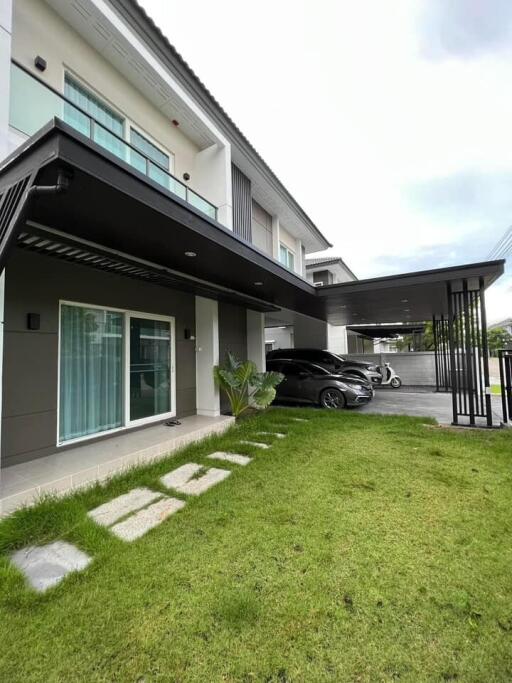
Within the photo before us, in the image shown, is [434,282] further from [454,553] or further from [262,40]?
[262,40]

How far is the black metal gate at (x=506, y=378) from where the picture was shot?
6.21 metres

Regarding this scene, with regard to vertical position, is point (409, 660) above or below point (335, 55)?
below

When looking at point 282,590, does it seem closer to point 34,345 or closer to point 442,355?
point 34,345

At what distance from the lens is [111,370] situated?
16.7 ft

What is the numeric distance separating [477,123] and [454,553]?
10.2 meters

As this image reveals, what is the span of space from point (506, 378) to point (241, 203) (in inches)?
280

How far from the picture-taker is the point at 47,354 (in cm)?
418

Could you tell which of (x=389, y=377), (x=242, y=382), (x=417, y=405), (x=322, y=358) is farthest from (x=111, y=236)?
(x=389, y=377)

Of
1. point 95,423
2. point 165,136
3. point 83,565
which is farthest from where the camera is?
point 165,136

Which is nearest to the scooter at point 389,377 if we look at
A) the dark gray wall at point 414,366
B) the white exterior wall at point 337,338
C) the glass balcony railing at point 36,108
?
the dark gray wall at point 414,366

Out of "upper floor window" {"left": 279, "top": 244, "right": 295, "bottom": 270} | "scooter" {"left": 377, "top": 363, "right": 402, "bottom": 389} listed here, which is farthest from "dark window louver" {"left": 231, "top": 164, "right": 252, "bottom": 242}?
"scooter" {"left": 377, "top": 363, "right": 402, "bottom": 389}

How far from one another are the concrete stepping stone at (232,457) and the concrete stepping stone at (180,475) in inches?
15.8

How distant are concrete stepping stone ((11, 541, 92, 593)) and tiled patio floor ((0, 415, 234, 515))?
799 millimetres

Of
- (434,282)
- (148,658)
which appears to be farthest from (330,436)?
(148,658)
